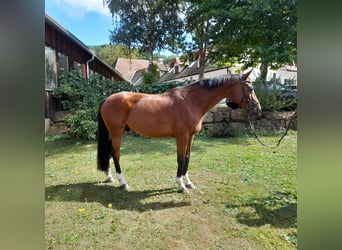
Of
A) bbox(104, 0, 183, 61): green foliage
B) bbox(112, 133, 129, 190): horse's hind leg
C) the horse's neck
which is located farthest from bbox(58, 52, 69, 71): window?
the horse's neck

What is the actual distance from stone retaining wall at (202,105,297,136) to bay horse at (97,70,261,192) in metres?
1.83

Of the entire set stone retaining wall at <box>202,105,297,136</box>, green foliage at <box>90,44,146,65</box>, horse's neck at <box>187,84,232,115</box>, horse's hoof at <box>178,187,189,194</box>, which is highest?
green foliage at <box>90,44,146,65</box>

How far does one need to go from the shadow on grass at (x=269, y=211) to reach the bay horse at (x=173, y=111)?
522mm

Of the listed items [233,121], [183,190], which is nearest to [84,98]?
[183,190]

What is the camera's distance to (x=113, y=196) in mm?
1940

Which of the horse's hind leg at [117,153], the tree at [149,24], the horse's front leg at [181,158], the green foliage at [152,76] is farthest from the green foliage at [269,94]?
the horse's hind leg at [117,153]

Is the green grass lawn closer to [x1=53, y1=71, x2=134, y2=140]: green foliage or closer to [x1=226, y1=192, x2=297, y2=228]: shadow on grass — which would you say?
[x1=226, y1=192, x2=297, y2=228]: shadow on grass

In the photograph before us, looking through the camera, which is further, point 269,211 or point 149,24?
point 149,24

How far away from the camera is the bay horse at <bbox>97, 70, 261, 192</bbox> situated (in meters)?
1.94

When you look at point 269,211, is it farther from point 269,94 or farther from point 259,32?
point 259,32

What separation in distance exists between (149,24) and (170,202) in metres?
3.30

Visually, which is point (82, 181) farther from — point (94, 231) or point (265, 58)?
point (265, 58)

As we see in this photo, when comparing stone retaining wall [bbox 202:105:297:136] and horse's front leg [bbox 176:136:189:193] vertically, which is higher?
stone retaining wall [bbox 202:105:297:136]
